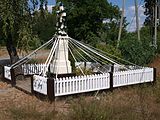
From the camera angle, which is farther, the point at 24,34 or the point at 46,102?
the point at 24,34

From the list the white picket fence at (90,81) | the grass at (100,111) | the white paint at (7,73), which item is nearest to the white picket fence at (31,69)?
the white paint at (7,73)

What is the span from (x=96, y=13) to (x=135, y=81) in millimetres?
32936

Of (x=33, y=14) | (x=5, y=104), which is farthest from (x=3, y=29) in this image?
(x=5, y=104)

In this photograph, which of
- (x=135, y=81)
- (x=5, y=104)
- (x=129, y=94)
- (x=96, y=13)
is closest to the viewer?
(x=5, y=104)

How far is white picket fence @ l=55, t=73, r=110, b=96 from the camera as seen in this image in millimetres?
11391

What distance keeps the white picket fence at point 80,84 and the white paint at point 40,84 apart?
0.45 meters

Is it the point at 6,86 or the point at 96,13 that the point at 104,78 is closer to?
the point at 6,86

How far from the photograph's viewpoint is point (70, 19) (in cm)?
4688

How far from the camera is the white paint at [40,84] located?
11.5 meters

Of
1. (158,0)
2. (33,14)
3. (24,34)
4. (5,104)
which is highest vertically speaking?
(158,0)

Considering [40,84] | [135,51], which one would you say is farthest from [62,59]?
[135,51]

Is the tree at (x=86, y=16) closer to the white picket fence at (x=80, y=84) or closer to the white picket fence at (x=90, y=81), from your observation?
the white picket fence at (x=90, y=81)

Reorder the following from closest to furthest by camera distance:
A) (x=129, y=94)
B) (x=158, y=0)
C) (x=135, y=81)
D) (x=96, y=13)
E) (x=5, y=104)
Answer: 1. (x=5, y=104)
2. (x=129, y=94)
3. (x=135, y=81)
4. (x=158, y=0)
5. (x=96, y=13)

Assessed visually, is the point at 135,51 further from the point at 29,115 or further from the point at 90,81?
the point at 29,115
